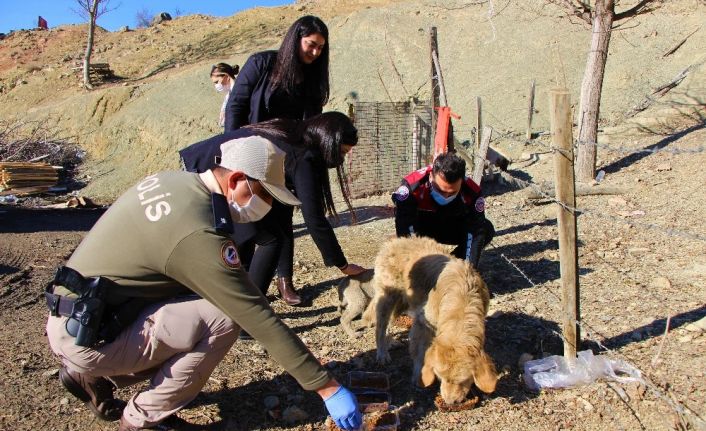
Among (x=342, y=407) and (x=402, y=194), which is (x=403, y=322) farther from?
(x=342, y=407)

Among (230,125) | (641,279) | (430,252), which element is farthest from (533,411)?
(230,125)

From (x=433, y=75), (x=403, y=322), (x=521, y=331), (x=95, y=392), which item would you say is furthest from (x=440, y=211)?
(x=433, y=75)

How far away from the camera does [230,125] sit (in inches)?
186

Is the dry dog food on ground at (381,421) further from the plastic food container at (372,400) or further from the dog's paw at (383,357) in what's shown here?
the dog's paw at (383,357)

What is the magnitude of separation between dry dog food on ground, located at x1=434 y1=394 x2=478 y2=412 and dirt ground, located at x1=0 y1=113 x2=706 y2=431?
0.04 metres

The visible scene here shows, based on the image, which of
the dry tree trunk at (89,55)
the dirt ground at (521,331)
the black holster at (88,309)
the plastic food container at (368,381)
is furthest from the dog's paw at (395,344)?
the dry tree trunk at (89,55)

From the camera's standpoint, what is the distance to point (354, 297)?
15.5 feet

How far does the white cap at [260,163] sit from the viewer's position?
2654mm

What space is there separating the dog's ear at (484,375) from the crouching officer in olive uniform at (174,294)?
0.88 meters

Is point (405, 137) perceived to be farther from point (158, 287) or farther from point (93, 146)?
point (93, 146)

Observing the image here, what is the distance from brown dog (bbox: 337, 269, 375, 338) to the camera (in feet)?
15.4

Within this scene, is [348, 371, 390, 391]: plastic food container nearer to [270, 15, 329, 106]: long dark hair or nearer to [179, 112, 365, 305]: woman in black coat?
[179, 112, 365, 305]: woman in black coat

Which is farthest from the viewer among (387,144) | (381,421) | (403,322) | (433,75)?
(387,144)

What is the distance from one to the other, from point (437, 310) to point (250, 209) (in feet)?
5.48
